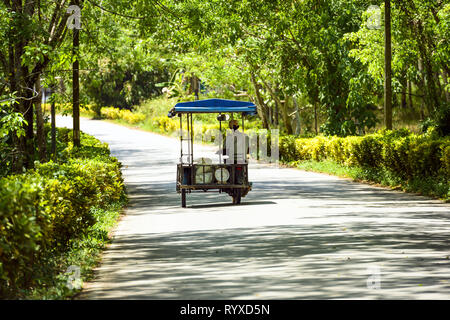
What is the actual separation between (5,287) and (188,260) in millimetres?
3333

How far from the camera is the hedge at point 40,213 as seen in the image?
8.37 meters

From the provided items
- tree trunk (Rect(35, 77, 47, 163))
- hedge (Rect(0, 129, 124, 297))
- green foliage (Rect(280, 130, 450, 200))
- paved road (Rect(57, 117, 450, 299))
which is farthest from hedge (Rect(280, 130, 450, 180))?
tree trunk (Rect(35, 77, 47, 163))

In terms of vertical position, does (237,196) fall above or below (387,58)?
below

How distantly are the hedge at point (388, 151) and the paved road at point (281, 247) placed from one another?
1.35 m

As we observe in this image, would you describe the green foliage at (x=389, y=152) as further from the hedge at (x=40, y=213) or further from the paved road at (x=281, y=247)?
the hedge at (x=40, y=213)

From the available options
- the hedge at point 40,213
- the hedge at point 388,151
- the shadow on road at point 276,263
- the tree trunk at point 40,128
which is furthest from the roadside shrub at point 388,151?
the tree trunk at point 40,128

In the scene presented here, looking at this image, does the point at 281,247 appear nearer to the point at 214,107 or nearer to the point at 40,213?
the point at 40,213

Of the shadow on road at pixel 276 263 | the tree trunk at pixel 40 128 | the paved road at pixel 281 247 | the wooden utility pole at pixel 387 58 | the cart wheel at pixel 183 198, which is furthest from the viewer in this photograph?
the wooden utility pole at pixel 387 58

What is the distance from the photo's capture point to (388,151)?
2520 centimetres

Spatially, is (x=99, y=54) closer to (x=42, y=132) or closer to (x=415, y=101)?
(x=42, y=132)

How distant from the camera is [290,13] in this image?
33.2m

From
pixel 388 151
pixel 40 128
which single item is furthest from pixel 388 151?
pixel 40 128

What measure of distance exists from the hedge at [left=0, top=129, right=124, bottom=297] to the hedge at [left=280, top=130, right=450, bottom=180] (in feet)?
29.5

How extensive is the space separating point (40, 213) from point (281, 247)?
4.41 metres
